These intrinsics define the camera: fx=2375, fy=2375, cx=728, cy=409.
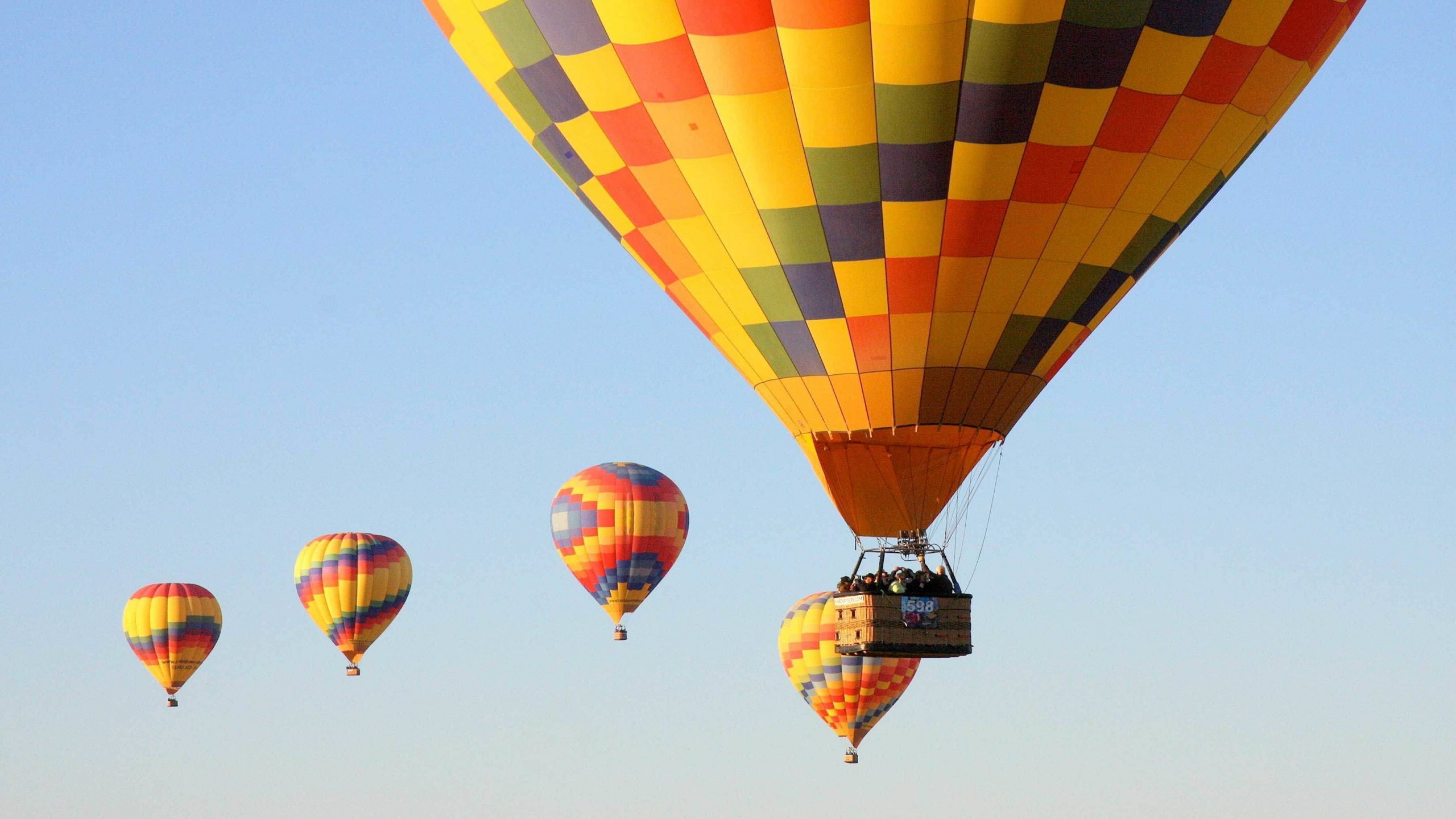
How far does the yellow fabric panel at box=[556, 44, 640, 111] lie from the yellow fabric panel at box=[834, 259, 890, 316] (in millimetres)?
1891

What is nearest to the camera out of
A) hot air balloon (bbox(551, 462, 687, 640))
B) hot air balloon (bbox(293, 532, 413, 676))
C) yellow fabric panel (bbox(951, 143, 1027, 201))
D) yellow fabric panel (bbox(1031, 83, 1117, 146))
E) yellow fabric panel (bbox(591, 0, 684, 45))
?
yellow fabric panel (bbox(1031, 83, 1117, 146))

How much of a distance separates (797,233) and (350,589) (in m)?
22.4

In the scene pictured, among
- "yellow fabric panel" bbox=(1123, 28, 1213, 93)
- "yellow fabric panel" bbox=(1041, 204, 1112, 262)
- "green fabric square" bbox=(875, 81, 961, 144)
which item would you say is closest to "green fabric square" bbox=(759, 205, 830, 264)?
"green fabric square" bbox=(875, 81, 961, 144)

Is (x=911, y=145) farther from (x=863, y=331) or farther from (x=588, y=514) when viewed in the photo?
(x=588, y=514)

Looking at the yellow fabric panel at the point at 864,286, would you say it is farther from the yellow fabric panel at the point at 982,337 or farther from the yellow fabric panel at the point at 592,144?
the yellow fabric panel at the point at 592,144

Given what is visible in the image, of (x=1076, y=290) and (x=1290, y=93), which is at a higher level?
(x=1290, y=93)

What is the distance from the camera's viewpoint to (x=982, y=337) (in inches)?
667

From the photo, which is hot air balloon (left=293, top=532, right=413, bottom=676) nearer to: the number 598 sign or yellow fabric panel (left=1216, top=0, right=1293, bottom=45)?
the number 598 sign

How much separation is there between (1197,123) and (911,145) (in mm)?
2095

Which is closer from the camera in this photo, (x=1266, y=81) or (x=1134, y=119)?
(x=1134, y=119)

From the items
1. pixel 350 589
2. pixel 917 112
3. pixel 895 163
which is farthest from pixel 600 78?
pixel 350 589

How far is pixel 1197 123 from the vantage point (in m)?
16.6

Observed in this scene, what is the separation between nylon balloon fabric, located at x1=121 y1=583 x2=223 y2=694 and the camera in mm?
39156

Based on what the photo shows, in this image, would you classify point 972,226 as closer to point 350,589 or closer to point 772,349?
point 772,349
